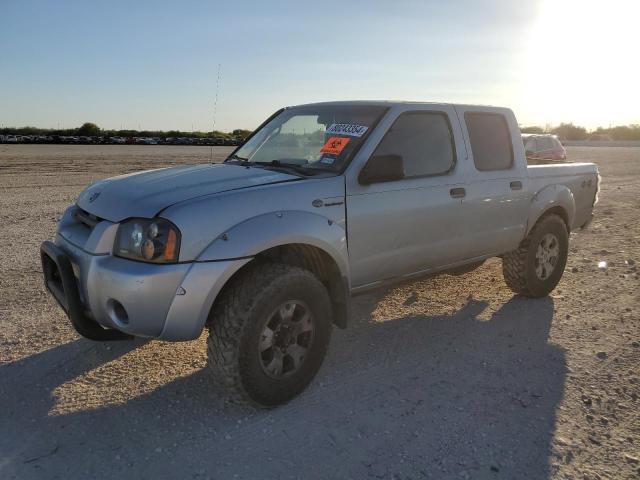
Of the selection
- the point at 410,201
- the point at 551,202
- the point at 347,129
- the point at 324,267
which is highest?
the point at 347,129

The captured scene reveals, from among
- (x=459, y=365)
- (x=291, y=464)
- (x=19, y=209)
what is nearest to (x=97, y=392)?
(x=291, y=464)

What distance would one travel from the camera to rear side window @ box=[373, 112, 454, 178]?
13.7 feet

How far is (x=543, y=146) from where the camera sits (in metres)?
17.2

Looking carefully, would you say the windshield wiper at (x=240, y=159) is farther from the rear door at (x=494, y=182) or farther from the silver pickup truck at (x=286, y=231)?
the rear door at (x=494, y=182)

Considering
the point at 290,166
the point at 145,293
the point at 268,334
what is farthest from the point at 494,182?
the point at 145,293

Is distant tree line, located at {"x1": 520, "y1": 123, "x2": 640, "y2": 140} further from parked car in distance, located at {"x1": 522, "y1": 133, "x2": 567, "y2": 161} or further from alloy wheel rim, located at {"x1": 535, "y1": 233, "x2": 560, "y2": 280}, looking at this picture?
alloy wheel rim, located at {"x1": 535, "y1": 233, "x2": 560, "y2": 280}

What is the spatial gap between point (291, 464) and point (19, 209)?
31.4 ft

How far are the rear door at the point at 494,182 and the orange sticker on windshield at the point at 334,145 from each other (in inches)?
48.4

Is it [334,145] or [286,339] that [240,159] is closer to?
[334,145]

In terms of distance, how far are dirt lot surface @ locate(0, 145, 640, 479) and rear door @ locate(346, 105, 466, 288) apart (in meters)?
0.76

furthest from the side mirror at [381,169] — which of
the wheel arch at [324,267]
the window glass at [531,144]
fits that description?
the window glass at [531,144]

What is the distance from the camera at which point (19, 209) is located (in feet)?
34.3

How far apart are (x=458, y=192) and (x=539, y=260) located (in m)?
1.70

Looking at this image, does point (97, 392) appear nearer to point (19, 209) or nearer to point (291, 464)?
point (291, 464)
